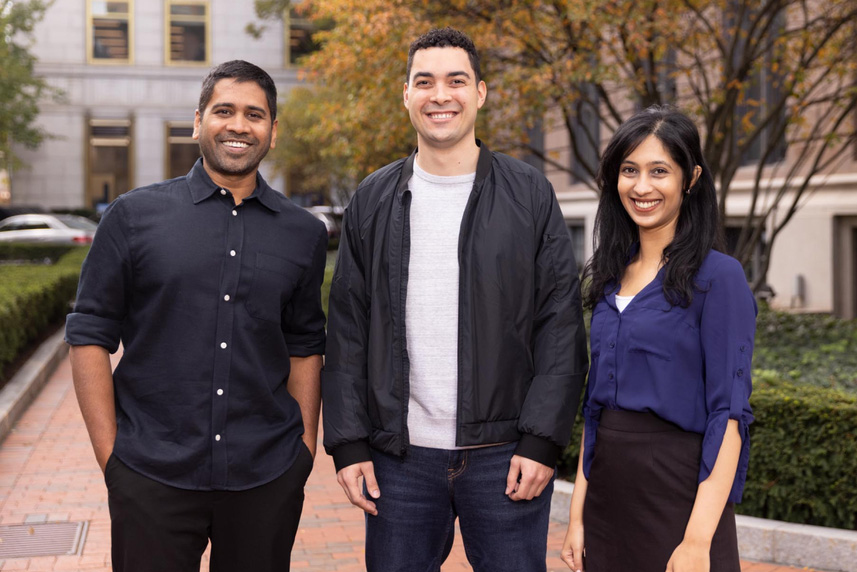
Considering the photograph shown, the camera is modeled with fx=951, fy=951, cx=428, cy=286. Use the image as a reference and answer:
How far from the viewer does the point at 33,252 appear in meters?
23.6

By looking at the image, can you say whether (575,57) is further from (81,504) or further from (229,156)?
(229,156)

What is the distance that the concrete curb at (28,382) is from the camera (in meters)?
8.33

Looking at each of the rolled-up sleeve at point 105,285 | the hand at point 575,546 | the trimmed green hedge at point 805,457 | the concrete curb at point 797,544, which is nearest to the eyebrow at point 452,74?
the rolled-up sleeve at point 105,285

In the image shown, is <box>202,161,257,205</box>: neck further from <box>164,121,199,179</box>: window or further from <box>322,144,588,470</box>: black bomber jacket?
<box>164,121,199,179</box>: window

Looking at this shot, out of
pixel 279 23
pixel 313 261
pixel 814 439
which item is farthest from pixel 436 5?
pixel 279 23

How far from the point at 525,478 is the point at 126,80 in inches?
1571

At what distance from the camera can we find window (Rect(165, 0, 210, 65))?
39812mm

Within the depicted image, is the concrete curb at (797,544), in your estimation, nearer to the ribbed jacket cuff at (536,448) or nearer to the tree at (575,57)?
the ribbed jacket cuff at (536,448)

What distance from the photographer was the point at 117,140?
39750 mm

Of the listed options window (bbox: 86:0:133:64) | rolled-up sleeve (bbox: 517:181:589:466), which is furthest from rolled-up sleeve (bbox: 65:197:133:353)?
window (bbox: 86:0:133:64)

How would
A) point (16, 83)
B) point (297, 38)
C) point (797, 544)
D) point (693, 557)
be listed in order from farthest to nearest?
point (297, 38) → point (16, 83) → point (797, 544) → point (693, 557)

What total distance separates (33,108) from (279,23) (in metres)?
13.0

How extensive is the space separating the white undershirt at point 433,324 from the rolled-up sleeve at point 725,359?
757mm


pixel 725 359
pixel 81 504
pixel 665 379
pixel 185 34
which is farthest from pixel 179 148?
pixel 725 359
